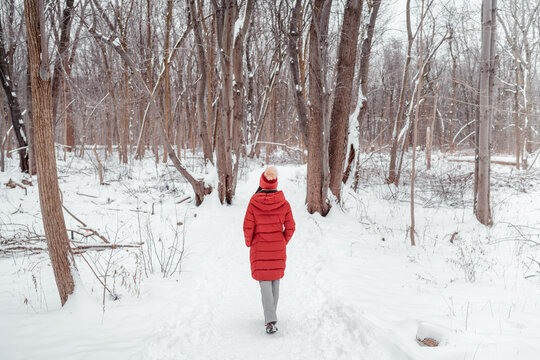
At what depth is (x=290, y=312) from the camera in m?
3.51

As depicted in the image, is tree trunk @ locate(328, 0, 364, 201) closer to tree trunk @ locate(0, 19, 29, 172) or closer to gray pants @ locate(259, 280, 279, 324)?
gray pants @ locate(259, 280, 279, 324)

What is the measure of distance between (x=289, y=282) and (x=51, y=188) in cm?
307

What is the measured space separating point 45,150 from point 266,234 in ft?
7.52

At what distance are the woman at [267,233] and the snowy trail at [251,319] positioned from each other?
36cm

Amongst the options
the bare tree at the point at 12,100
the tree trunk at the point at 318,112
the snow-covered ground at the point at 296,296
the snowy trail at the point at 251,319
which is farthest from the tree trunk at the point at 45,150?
the bare tree at the point at 12,100

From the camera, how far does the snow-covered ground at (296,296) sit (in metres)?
2.65

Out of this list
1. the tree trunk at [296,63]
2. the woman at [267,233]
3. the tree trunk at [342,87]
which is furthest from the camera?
the tree trunk at [296,63]

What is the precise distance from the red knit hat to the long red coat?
7 cm

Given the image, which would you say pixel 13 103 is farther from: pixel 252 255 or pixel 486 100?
pixel 486 100

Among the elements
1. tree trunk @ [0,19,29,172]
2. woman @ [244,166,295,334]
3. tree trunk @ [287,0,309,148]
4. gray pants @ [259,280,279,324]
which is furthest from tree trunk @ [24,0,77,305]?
tree trunk @ [0,19,29,172]

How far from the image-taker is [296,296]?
12.8 feet

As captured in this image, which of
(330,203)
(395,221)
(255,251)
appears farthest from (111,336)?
(395,221)

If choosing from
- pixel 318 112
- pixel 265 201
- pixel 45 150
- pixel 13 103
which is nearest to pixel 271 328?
pixel 265 201

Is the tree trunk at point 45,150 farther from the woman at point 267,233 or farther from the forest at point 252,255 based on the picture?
the woman at point 267,233
